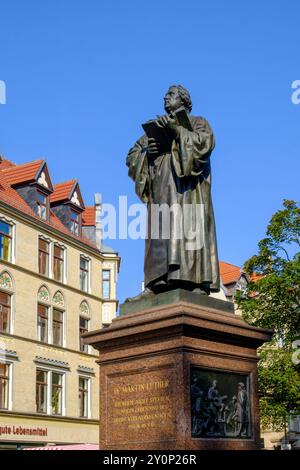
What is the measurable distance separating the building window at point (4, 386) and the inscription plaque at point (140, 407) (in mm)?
23906

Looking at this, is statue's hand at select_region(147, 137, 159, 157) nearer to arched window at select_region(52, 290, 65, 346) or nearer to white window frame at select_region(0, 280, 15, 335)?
white window frame at select_region(0, 280, 15, 335)

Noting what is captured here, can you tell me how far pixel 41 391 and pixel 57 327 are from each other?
3245 mm

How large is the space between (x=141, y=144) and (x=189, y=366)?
127 inches

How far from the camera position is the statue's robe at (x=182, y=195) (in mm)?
9266

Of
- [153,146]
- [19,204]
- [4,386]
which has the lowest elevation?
[4,386]

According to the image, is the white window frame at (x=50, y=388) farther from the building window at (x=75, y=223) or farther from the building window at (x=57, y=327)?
the building window at (x=75, y=223)

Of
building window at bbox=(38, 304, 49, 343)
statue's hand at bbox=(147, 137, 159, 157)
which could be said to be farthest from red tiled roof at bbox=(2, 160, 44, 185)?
statue's hand at bbox=(147, 137, 159, 157)

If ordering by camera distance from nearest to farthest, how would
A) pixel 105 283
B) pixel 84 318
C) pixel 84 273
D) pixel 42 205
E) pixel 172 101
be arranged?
pixel 172 101 < pixel 42 205 < pixel 84 318 < pixel 84 273 < pixel 105 283

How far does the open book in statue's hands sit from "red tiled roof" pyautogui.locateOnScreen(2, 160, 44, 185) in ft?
91.1

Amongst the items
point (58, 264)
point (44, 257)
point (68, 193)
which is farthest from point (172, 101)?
point (68, 193)

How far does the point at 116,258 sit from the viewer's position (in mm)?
42844

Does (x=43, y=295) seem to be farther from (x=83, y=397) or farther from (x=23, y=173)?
(x=23, y=173)

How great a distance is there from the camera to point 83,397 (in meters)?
37.5

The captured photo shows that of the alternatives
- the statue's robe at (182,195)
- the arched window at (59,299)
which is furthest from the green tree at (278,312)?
the statue's robe at (182,195)
